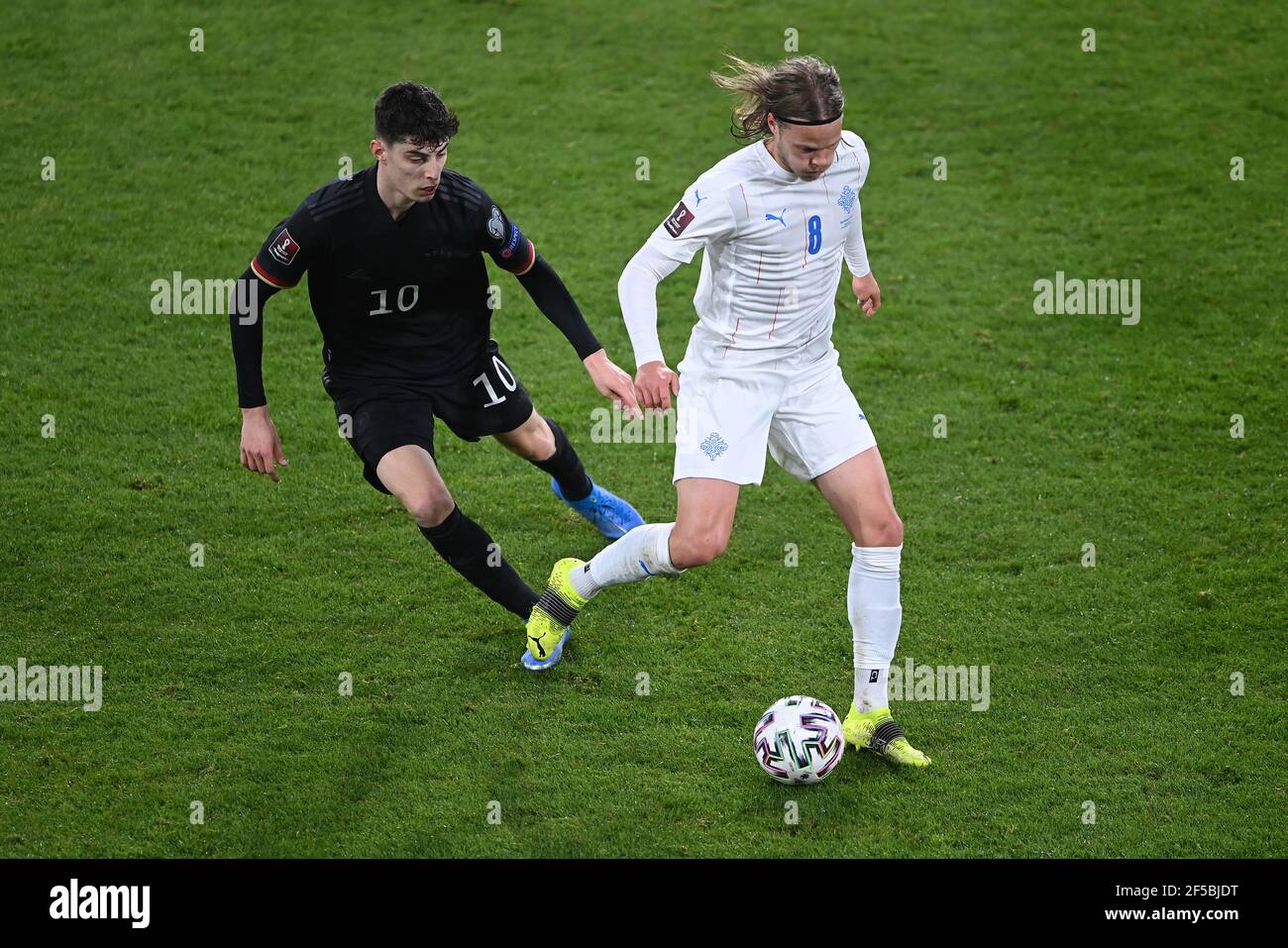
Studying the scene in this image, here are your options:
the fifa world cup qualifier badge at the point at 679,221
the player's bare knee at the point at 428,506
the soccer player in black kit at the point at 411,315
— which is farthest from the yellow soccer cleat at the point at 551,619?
the fifa world cup qualifier badge at the point at 679,221

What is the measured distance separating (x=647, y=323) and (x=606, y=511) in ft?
5.96

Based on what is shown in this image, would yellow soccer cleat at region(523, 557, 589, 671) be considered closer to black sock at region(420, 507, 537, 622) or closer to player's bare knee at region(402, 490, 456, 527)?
black sock at region(420, 507, 537, 622)

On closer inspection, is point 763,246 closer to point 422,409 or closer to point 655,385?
point 655,385

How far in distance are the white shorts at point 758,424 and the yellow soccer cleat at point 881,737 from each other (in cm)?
95

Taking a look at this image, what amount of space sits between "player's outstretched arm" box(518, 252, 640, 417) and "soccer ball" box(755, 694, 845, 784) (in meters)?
1.26

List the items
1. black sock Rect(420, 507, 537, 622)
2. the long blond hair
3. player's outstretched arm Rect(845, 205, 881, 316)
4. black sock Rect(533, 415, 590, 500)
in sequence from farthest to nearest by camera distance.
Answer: black sock Rect(533, 415, 590, 500)
player's outstretched arm Rect(845, 205, 881, 316)
black sock Rect(420, 507, 537, 622)
the long blond hair

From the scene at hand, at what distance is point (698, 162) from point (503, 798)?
663 centimetres

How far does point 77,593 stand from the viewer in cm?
625

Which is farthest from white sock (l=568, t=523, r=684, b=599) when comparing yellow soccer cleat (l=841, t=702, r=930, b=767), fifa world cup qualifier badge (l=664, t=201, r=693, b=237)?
fifa world cup qualifier badge (l=664, t=201, r=693, b=237)

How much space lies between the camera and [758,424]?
514 cm

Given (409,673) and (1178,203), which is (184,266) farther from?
(1178,203)

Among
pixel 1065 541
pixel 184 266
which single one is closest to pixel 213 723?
pixel 1065 541

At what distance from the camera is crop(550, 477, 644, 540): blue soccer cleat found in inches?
258

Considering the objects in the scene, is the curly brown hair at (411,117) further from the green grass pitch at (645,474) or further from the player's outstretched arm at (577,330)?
the green grass pitch at (645,474)
